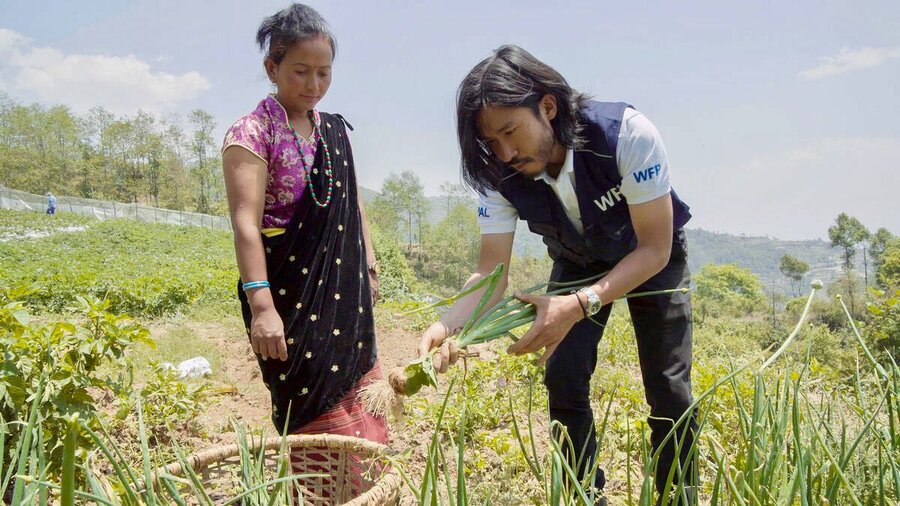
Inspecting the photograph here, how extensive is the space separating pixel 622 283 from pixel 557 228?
31 centimetres

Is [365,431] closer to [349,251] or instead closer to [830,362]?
[349,251]

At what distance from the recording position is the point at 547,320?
4.65 ft

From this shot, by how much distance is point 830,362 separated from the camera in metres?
6.61

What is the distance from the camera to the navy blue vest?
1603 millimetres

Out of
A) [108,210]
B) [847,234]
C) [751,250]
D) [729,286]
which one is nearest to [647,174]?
[108,210]

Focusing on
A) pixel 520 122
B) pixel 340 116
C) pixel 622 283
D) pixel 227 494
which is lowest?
pixel 227 494

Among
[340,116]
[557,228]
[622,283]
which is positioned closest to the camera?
[622,283]

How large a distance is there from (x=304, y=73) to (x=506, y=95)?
0.72 metres

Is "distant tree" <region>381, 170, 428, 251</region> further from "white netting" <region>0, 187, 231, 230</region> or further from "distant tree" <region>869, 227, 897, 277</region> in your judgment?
"distant tree" <region>869, 227, 897, 277</region>

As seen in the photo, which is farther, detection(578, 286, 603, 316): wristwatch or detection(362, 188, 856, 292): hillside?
detection(362, 188, 856, 292): hillside

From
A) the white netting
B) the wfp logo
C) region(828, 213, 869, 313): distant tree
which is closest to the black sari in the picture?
the wfp logo

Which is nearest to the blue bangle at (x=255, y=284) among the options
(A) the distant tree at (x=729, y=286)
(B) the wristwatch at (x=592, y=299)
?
(B) the wristwatch at (x=592, y=299)

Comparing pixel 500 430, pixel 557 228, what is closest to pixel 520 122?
pixel 557 228

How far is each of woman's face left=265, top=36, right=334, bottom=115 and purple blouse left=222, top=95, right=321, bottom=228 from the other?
0.06 m
